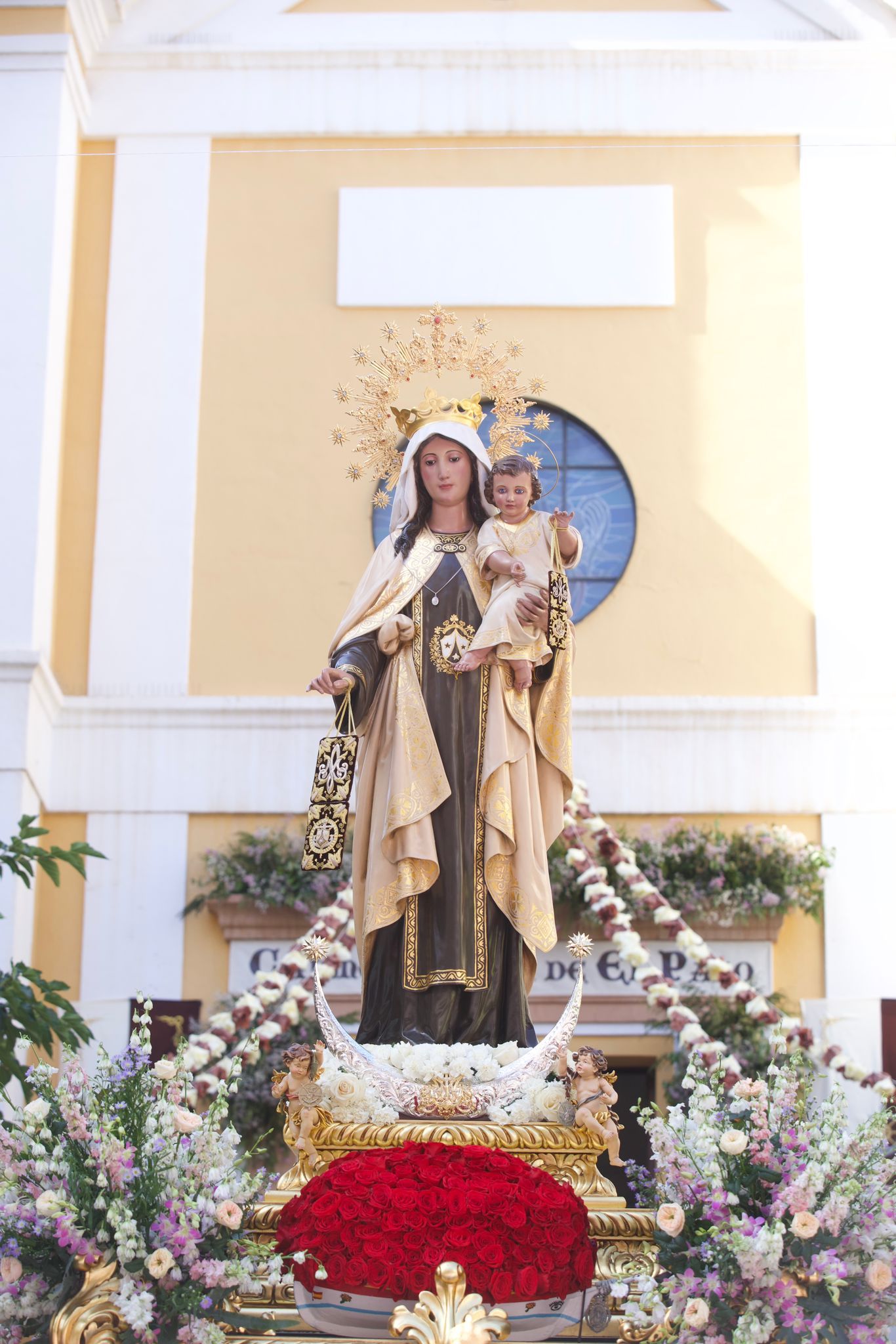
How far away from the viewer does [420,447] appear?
609 centimetres

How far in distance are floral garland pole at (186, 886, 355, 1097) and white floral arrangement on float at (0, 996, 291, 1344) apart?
4.58 metres

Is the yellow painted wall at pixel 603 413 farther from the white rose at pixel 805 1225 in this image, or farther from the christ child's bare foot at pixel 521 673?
the white rose at pixel 805 1225

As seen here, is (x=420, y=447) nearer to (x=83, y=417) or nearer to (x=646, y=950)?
(x=646, y=950)

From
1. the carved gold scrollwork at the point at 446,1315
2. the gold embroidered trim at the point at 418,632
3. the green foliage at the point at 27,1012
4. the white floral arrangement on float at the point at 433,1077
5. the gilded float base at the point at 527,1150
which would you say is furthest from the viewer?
the gold embroidered trim at the point at 418,632

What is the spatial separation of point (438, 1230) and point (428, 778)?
1757mm

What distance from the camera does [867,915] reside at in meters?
10.2

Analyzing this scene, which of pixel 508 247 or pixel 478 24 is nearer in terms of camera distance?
pixel 508 247

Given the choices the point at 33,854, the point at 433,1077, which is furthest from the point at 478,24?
the point at 433,1077

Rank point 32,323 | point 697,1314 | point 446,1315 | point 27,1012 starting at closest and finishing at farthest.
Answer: point 697,1314, point 446,1315, point 27,1012, point 32,323

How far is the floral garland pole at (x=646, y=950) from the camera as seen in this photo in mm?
9109

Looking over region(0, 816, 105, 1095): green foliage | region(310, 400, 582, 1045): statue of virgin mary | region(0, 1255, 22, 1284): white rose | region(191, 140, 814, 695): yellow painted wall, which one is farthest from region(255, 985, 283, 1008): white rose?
region(0, 1255, 22, 1284): white rose

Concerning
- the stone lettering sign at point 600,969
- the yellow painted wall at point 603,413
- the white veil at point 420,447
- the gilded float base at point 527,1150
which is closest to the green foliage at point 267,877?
the stone lettering sign at point 600,969

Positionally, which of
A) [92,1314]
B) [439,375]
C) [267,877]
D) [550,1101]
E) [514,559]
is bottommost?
[92,1314]

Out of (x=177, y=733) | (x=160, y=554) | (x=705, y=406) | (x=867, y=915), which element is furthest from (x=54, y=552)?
(x=867, y=915)
